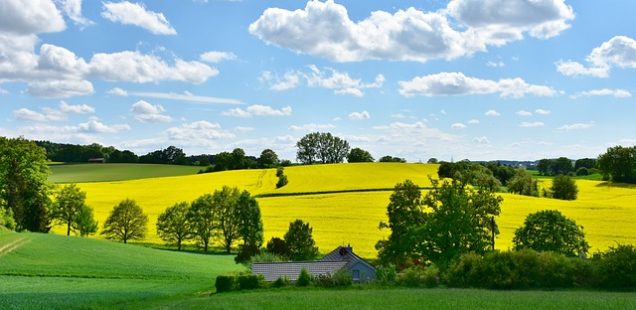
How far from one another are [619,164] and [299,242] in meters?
90.5

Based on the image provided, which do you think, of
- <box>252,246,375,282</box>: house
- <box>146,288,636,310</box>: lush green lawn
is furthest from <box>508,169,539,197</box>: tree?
<box>146,288,636,310</box>: lush green lawn

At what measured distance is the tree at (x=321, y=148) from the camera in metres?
169

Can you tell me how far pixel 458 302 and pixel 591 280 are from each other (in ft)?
35.8

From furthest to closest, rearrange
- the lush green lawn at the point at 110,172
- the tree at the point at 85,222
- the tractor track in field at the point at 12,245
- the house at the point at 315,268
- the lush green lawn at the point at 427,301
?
the lush green lawn at the point at 110,172, the tree at the point at 85,222, the tractor track in field at the point at 12,245, the house at the point at 315,268, the lush green lawn at the point at 427,301

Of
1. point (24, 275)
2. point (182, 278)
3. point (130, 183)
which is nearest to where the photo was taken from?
point (24, 275)

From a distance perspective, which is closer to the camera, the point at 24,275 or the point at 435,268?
the point at 435,268

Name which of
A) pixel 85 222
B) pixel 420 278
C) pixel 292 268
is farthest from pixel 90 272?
pixel 85 222

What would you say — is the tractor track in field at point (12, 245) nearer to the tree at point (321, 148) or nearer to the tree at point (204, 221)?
the tree at point (204, 221)

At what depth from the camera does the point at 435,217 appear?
47.8 meters

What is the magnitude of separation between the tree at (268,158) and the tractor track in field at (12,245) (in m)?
96.4

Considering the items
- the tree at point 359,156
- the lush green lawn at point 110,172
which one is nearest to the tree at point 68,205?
the lush green lawn at point 110,172

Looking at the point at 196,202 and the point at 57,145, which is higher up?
the point at 57,145

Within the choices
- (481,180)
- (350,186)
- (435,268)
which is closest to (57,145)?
(350,186)

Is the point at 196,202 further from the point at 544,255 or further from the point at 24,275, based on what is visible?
the point at 544,255
